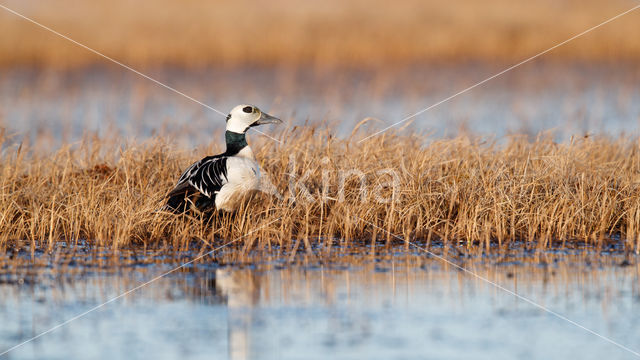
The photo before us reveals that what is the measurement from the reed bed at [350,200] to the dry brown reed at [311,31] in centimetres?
1208

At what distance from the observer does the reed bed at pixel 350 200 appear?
8.48 m

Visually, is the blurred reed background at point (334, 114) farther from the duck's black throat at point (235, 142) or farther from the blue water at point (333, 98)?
the duck's black throat at point (235, 142)

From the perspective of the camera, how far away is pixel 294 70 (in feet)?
72.3

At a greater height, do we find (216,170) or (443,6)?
(443,6)

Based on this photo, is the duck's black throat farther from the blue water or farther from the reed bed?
the blue water

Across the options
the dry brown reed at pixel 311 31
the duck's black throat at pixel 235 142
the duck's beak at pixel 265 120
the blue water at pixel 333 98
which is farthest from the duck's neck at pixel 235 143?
the dry brown reed at pixel 311 31

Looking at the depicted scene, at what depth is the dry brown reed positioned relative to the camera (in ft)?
76.3

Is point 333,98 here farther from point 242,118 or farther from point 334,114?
point 242,118

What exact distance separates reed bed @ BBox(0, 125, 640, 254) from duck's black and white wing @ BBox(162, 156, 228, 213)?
0.53 feet

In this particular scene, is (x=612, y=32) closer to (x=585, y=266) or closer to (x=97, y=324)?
(x=585, y=266)

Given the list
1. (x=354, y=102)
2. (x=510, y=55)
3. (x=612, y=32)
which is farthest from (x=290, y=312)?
Answer: (x=612, y=32)

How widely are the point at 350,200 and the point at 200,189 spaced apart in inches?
55.0

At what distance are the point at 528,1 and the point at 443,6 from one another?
8.61 ft

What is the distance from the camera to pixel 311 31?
26578mm
